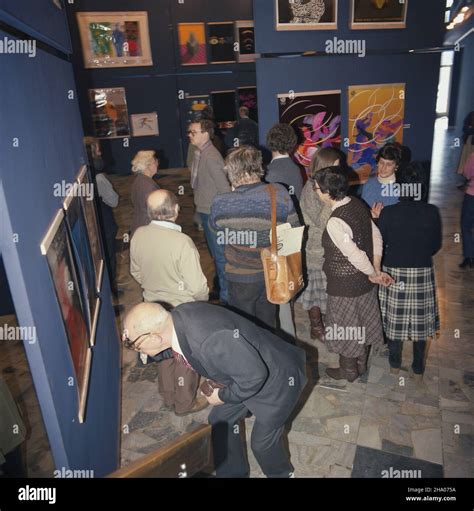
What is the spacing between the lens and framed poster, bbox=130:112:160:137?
1314 cm

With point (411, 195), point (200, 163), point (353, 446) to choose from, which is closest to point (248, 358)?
point (353, 446)

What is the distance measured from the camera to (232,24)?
42.2 feet

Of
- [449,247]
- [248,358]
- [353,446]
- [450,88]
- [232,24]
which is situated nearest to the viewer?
[248,358]

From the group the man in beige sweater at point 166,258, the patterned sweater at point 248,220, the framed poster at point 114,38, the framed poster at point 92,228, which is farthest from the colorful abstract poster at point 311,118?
the framed poster at point 114,38

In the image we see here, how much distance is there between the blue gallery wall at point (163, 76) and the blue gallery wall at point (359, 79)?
334 inches

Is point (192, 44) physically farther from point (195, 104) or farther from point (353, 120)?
point (353, 120)

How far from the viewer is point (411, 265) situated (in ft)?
11.9

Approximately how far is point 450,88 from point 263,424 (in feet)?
67.6

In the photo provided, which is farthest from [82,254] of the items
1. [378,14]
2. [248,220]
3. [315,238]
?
[378,14]

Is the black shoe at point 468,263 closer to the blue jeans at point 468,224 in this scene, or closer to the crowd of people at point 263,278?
the blue jeans at point 468,224

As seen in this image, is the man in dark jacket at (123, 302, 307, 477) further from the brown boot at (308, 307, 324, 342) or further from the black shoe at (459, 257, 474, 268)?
the black shoe at (459, 257, 474, 268)

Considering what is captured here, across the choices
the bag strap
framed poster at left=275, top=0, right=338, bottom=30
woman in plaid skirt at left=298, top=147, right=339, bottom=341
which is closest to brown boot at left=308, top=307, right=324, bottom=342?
woman in plaid skirt at left=298, top=147, right=339, bottom=341
